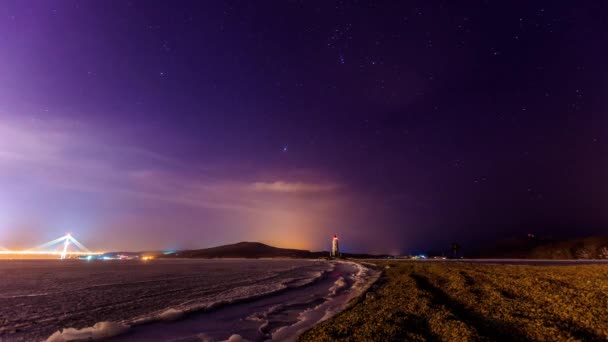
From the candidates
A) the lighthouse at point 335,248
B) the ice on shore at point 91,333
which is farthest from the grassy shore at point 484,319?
the lighthouse at point 335,248

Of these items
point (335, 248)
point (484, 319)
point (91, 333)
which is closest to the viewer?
point (484, 319)

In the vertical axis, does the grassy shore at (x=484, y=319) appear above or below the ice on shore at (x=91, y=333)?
above

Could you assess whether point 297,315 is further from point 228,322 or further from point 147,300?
point 147,300

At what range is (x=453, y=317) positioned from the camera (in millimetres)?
9719

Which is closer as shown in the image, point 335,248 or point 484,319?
point 484,319

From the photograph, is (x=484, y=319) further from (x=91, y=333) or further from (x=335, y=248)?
(x=335, y=248)

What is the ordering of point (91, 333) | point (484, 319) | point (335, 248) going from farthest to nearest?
point (335, 248)
point (91, 333)
point (484, 319)

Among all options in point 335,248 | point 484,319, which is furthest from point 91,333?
point 335,248

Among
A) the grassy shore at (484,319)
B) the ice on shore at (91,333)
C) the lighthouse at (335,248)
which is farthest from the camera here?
the lighthouse at (335,248)

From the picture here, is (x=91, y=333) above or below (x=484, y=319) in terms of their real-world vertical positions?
below

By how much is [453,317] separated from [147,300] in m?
16.4

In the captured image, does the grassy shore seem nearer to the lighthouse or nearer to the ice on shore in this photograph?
the ice on shore

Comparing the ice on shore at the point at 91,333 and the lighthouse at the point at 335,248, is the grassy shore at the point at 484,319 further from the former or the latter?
the lighthouse at the point at 335,248

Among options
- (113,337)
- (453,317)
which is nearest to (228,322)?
(113,337)
